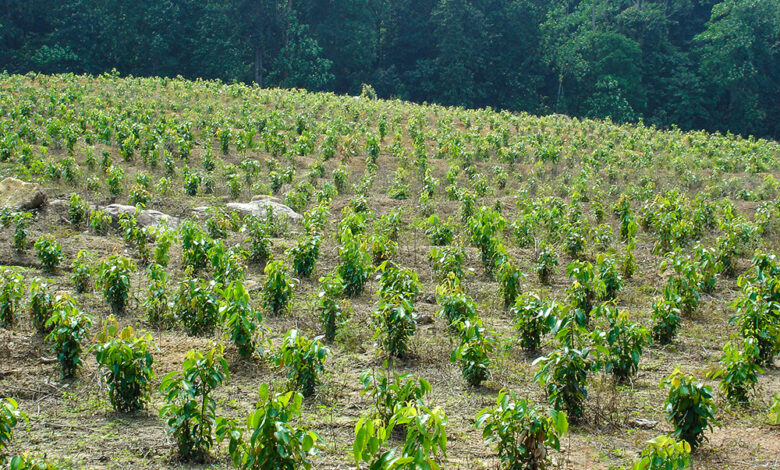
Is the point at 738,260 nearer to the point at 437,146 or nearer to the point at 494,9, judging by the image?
the point at 437,146

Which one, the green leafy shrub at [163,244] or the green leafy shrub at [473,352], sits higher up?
the green leafy shrub at [163,244]

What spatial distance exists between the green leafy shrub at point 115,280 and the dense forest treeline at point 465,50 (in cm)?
2838

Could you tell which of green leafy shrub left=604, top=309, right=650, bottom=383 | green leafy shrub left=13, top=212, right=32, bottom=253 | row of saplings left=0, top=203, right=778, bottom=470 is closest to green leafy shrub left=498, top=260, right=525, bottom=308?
row of saplings left=0, top=203, right=778, bottom=470

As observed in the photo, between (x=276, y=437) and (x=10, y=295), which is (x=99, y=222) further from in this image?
(x=276, y=437)

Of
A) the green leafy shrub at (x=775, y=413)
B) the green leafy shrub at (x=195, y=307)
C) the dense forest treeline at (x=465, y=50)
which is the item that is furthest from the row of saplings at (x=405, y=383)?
the dense forest treeline at (x=465, y=50)

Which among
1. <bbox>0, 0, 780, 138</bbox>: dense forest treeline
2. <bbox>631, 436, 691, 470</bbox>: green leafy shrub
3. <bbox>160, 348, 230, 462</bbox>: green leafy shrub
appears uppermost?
<bbox>0, 0, 780, 138</bbox>: dense forest treeline

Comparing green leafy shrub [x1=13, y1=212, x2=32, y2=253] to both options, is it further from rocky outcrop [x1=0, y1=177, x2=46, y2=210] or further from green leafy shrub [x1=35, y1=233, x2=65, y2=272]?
rocky outcrop [x1=0, y1=177, x2=46, y2=210]

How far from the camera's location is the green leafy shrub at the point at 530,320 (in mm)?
5781

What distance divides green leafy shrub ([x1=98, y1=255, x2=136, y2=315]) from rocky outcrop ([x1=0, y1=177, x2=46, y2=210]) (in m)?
4.21

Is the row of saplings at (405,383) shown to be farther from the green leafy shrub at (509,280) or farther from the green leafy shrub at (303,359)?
the green leafy shrub at (509,280)

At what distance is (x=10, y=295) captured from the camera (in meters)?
6.01

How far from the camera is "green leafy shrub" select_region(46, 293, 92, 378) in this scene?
16.7 ft

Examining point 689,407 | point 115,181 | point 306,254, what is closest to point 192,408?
point 689,407

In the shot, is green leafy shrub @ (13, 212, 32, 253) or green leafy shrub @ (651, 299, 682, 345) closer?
green leafy shrub @ (651, 299, 682, 345)
